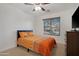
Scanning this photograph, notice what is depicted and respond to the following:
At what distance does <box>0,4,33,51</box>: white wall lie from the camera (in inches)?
59.5

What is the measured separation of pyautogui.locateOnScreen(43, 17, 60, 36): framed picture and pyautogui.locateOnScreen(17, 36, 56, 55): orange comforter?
117mm

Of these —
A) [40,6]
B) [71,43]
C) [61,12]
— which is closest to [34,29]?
[40,6]

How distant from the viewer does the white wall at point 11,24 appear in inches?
59.5

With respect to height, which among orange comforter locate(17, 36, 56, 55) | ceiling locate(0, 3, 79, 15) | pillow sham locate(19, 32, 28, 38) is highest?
ceiling locate(0, 3, 79, 15)

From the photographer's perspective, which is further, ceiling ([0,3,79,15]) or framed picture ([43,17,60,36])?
framed picture ([43,17,60,36])

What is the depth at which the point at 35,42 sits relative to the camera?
156 cm

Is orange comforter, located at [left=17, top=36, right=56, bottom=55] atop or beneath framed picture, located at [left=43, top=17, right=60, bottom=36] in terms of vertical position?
beneath

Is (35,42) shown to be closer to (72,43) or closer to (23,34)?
(23,34)

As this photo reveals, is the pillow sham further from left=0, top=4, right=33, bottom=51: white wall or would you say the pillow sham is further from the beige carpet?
the beige carpet

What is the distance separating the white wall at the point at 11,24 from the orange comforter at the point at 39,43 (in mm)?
160

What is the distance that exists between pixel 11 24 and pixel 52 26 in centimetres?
69

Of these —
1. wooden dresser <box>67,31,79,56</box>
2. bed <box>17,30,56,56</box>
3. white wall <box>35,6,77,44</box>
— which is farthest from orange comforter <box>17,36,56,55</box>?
wooden dresser <box>67,31,79,56</box>

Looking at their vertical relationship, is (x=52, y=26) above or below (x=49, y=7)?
below

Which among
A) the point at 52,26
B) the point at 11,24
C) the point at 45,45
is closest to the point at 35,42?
the point at 45,45
